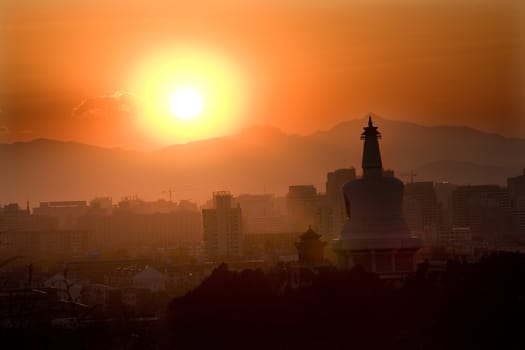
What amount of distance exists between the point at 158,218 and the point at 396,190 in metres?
114

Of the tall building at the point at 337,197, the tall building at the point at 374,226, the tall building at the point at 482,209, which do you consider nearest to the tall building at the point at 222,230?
the tall building at the point at 337,197

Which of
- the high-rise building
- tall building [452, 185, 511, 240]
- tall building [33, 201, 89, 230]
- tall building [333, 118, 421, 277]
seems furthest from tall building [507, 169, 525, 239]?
tall building [333, 118, 421, 277]

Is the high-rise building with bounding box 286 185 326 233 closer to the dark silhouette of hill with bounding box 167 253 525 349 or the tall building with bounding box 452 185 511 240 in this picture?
the tall building with bounding box 452 185 511 240

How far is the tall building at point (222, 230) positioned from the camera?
376 feet

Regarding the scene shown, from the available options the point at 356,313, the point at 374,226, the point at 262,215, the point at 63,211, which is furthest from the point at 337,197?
the point at 356,313

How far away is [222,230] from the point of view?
118812mm

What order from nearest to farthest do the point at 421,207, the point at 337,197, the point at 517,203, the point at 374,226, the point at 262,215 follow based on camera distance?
the point at 374,226 < the point at 337,197 < the point at 421,207 < the point at 517,203 < the point at 262,215

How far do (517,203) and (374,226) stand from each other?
88382 millimetres

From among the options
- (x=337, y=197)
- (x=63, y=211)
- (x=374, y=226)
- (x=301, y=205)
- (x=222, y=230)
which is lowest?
(x=374, y=226)

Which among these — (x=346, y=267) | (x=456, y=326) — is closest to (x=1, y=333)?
(x=456, y=326)

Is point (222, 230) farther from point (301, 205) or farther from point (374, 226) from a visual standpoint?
point (374, 226)

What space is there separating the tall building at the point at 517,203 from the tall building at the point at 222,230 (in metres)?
17.6

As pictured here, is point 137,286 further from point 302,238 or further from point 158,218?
point 158,218

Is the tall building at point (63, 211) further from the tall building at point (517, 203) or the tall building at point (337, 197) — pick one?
the tall building at point (337, 197)
